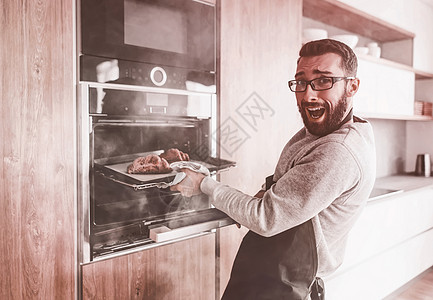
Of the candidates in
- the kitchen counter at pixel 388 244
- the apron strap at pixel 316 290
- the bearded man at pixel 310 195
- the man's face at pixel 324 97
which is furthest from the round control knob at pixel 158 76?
the kitchen counter at pixel 388 244

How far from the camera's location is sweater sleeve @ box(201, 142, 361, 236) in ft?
3.11

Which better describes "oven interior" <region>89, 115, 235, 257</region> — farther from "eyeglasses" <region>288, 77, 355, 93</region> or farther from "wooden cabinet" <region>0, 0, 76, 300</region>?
"eyeglasses" <region>288, 77, 355, 93</region>

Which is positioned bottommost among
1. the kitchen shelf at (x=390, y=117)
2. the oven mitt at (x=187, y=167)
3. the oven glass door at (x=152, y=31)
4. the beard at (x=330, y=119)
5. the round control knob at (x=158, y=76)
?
the oven mitt at (x=187, y=167)

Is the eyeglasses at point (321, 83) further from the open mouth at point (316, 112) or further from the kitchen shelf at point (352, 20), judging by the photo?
the kitchen shelf at point (352, 20)

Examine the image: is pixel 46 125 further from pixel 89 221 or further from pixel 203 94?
pixel 203 94

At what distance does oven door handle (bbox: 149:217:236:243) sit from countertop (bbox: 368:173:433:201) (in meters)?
1.47

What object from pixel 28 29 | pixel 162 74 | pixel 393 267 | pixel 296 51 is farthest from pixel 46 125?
pixel 393 267

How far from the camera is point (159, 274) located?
53.4 inches

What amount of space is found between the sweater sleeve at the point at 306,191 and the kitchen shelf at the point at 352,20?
1.38 meters

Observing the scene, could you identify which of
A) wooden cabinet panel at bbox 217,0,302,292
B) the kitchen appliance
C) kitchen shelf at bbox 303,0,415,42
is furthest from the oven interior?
kitchen shelf at bbox 303,0,415,42

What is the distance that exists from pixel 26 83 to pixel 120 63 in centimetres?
30

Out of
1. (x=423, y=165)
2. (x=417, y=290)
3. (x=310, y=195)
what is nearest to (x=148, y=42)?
(x=310, y=195)

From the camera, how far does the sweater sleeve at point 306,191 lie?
3.11ft

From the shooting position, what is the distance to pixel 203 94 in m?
1.46
